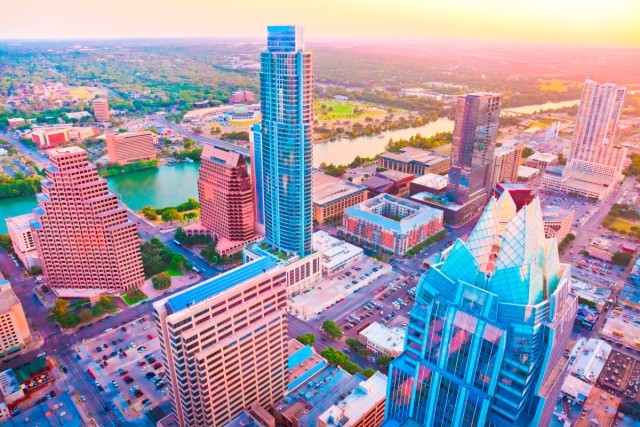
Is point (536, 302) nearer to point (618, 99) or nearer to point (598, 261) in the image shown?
A: point (598, 261)

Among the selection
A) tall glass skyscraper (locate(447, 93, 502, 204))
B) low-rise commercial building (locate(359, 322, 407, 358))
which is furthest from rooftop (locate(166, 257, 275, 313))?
tall glass skyscraper (locate(447, 93, 502, 204))

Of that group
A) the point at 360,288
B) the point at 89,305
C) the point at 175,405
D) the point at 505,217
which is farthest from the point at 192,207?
the point at 505,217

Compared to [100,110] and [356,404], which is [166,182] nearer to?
[100,110]

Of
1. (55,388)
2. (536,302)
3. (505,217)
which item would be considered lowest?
(55,388)

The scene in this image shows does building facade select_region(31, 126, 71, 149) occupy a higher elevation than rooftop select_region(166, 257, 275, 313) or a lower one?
lower

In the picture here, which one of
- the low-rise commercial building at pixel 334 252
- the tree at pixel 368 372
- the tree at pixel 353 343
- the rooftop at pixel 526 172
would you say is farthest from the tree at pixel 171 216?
the rooftop at pixel 526 172

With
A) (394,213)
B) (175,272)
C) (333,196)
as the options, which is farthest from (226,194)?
(394,213)

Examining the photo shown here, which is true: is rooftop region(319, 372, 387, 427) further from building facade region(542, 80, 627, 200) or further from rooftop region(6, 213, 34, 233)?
building facade region(542, 80, 627, 200)
